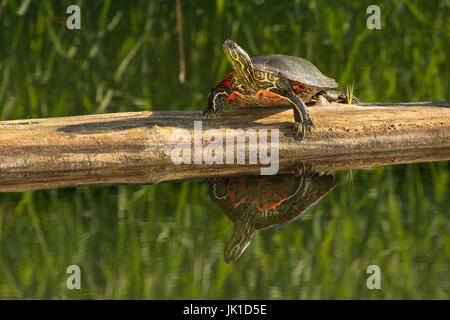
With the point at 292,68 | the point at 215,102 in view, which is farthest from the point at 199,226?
the point at 292,68

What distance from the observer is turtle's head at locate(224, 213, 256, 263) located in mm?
2311

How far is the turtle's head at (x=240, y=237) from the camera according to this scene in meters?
2.31

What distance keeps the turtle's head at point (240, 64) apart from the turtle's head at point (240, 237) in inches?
34.3

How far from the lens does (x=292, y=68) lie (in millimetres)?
3490

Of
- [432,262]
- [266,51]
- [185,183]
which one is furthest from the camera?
[266,51]

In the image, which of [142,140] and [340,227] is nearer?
[340,227]

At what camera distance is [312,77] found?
11.6 ft

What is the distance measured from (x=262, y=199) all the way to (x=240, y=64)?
0.74 m

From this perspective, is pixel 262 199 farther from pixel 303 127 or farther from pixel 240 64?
pixel 240 64

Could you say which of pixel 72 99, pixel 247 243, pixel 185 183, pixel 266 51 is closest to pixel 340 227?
pixel 247 243

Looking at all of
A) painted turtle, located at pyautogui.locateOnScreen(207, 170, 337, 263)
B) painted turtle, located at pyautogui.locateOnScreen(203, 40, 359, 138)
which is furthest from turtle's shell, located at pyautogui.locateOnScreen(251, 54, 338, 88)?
painted turtle, located at pyautogui.locateOnScreen(207, 170, 337, 263)

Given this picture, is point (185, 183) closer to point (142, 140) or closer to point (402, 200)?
point (142, 140)

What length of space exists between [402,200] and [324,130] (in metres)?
0.66

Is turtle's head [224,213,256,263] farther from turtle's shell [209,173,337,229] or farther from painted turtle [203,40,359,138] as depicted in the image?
painted turtle [203,40,359,138]
